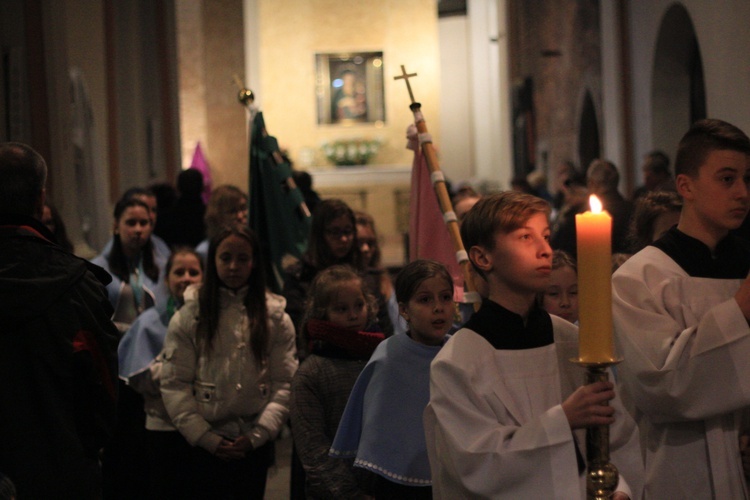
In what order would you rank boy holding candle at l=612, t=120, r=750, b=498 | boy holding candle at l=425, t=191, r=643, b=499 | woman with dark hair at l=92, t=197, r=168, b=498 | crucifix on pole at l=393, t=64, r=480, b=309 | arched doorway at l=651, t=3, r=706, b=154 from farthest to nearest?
1. arched doorway at l=651, t=3, r=706, b=154
2. woman with dark hair at l=92, t=197, r=168, b=498
3. crucifix on pole at l=393, t=64, r=480, b=309
4. boy holding candle at l=612, t=120, r=750, b=498
5. boy holding candle at l=425, t=191, r=643, b=499

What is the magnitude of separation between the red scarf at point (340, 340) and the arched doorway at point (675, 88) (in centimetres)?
741

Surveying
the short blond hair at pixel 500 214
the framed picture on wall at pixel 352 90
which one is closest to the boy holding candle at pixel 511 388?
the short blond hair at pixel 500 214

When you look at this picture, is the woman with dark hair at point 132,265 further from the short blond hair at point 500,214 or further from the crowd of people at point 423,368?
the short blond hair at point 500,214

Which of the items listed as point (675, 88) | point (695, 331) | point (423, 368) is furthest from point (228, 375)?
point (675, 88)

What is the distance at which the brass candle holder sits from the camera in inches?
80.6

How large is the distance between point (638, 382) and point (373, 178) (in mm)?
16952

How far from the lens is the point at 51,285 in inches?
125

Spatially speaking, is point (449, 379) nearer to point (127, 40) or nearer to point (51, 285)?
point (51, 285)

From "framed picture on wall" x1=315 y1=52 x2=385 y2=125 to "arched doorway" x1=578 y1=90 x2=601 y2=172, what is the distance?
4.91 metres

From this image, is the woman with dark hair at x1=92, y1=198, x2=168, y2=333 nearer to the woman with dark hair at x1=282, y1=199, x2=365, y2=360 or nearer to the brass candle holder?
the woman with dark hair at x1=282, y1=199, x2=365, y2=360

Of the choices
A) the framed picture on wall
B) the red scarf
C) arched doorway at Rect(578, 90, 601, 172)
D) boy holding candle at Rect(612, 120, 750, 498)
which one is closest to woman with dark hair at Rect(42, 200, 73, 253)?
the red scarf

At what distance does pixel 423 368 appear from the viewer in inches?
147

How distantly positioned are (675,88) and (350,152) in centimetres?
981

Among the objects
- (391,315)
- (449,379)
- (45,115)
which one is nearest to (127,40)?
(45,115)
